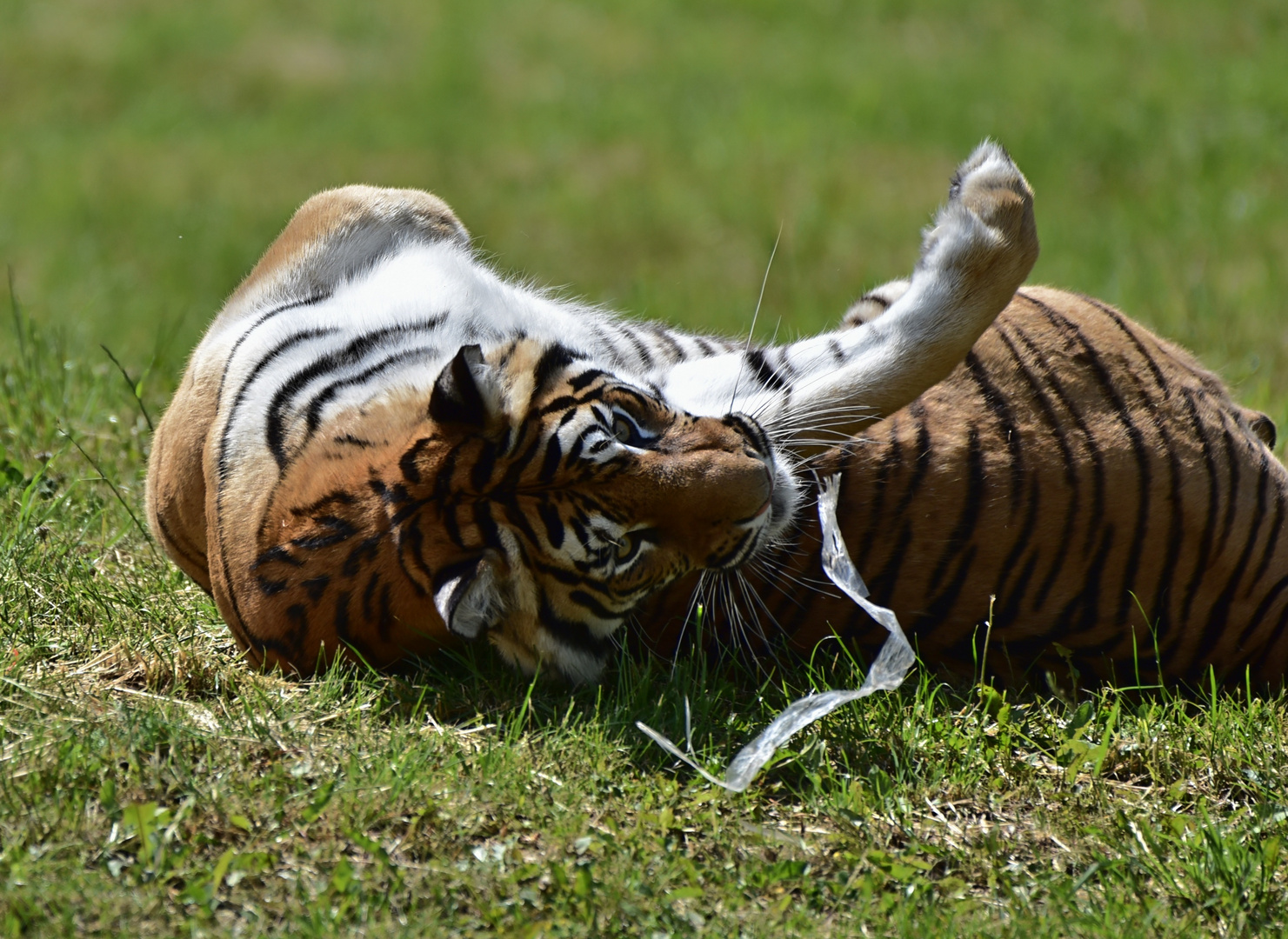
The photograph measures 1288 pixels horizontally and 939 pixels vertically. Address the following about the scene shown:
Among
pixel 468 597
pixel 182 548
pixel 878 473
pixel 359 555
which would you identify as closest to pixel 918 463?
pixel 878 473

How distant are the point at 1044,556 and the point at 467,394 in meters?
1.39

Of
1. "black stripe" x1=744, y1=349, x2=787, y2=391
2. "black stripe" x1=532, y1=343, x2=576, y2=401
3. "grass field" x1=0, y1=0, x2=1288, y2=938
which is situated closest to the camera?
"grass field" x1=0, y1=0, x2=1288, y2=938

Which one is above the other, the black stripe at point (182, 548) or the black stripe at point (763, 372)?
the black stripe at point (763, 372)

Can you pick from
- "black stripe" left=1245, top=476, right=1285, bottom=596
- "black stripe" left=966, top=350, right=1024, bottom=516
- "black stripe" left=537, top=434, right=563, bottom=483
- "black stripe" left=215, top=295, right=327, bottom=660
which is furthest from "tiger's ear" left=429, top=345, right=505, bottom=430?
"black stripe" left=1245, top=476, right=1285, bottom=596

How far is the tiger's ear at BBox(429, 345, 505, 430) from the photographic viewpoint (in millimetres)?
3014

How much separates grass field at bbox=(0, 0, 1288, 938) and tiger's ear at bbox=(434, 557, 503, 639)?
0.78 ft

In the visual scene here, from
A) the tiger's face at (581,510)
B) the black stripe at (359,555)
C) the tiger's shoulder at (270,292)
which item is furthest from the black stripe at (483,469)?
the tiger's shoulder at (270,292)

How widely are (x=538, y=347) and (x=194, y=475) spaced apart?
3.05 ft

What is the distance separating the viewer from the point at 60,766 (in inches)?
107

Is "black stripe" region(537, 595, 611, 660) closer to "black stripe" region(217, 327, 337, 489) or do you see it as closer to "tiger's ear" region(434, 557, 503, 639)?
"tiger's ear" region(434, 557, 503, 639)

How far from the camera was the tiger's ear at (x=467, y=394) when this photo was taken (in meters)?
3.01

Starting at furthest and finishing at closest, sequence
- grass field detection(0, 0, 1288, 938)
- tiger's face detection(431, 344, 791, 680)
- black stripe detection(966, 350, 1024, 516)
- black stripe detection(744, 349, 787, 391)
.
Result: black stripe detection(744, 349, 787, 391) → black stripe detection(966, 350, 1024, 516) → tiger's face detection(431, 344, 791, 680) → grass field detection(0, 0, 1288, 938)

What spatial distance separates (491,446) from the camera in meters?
3.08

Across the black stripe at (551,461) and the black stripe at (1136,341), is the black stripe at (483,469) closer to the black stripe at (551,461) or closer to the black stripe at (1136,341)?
the black stripe at (551,461)
